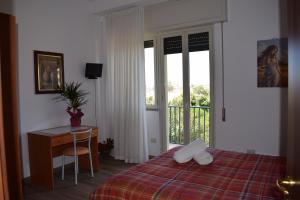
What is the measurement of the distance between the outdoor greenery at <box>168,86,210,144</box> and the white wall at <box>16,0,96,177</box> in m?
1.58

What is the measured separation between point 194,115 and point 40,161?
2.58m

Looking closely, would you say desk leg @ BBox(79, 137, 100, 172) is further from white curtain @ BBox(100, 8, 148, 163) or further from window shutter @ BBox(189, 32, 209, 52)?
window shutter @ BBox(189, 32, 209, 52)

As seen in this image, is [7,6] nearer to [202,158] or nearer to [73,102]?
[73,102]

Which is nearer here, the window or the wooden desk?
the wooden desk

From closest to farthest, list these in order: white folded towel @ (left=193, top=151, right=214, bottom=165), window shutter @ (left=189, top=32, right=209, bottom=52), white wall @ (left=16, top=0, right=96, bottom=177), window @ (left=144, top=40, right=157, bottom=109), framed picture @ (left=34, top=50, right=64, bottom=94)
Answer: white folded towel @ (left=193, top=151, right=214, bottom=165), white wall @ (left=16, top=0, right=96, bottom=177), framed picture @ (left=34, top=50, right=64, bottom=94), window shutter @ (left=189, top=32, right=209, bottom=52), window @ (left=144, top=40, right=157, bottom=109)

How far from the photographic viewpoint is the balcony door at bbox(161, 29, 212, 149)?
3.95 meters

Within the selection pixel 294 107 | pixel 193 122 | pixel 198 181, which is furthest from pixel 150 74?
pixel 294 107

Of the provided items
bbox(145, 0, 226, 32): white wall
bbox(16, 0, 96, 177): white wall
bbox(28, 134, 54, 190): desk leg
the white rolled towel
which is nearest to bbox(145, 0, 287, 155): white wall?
bbox(145, 0, 226, 32): white wall

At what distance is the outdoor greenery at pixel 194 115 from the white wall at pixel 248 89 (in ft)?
1.19

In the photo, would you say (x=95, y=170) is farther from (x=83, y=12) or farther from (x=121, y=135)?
(x=83, y=12)

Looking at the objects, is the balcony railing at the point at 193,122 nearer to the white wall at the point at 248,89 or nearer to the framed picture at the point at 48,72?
the white wall at the point at 248,89

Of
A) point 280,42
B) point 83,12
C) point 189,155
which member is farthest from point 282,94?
point 83,12

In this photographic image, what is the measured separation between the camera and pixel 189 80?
13.5ft

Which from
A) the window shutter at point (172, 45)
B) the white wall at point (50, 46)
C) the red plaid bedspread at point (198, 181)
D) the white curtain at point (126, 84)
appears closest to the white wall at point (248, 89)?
the window shutter at point (172, 45)
